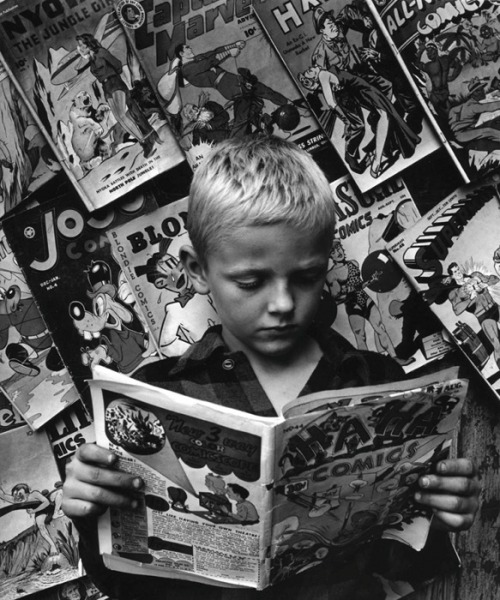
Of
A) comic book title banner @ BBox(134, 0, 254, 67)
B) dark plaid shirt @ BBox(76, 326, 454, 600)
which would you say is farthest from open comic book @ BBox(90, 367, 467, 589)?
comic book title banner @ BBox(134, 0, 254, 67)

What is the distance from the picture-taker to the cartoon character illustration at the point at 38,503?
965 millimetres

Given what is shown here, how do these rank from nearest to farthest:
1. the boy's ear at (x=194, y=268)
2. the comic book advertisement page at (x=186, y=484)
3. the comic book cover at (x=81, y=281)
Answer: the comic book advertisement page at (x=186, y=484) → the boy's ear at (x=194, y=268) → the comic book cover at (x=81, y=281)

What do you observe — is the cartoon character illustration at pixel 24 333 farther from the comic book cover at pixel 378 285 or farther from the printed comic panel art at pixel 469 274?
the printed comic panel art at pixel 469 274

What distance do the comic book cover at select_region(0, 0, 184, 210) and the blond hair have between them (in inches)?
5.7

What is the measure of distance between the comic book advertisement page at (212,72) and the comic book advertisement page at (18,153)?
172mm

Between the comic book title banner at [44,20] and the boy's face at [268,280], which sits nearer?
the boy's face at [268,280]

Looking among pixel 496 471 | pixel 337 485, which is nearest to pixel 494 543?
pixel 496 471

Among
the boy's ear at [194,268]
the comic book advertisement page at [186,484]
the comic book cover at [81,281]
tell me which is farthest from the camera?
the comic book cover at [81,281]

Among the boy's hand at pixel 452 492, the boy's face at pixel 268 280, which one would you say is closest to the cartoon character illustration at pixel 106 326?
the boy's face at pixel 268 280

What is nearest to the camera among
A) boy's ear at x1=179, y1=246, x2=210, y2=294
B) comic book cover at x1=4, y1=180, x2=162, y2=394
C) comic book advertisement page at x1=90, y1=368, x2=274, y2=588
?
comic book advertisement page at x1=90, y1=368, x2=274, y2=588

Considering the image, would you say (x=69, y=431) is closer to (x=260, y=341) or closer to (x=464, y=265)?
(x=260, y=341)

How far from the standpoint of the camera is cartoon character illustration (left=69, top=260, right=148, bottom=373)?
→ 0.93 m

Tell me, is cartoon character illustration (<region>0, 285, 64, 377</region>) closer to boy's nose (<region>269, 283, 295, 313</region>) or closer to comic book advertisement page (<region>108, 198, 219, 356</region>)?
comic book advertisement page (<region>108, 198, 219, 356</region>)

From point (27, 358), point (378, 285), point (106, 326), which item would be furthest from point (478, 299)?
point (27, 358)
